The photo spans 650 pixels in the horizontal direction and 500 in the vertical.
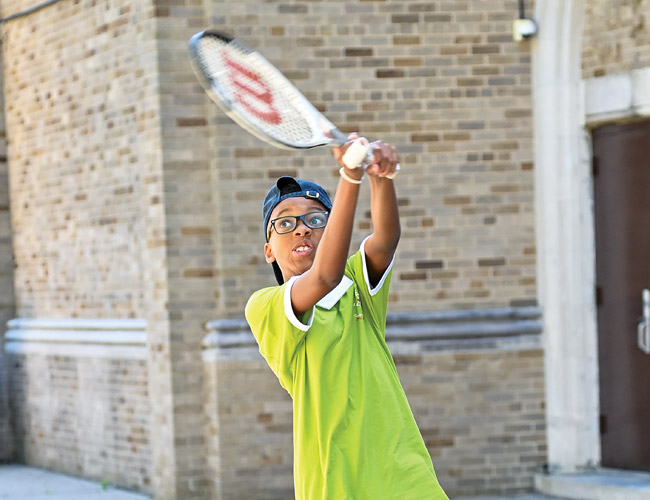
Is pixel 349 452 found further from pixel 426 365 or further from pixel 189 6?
pixel 189 6

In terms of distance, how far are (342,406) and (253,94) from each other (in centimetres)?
94

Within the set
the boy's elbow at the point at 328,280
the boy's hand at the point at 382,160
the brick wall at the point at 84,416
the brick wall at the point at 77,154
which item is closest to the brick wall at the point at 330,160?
the brick wall at the point at 77,154

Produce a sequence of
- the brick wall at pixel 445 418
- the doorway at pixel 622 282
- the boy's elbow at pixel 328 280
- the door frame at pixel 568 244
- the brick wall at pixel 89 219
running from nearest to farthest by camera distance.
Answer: the boy's elbow at pixel 328 280 → the doorway at pixel 622 282 → the brick wall at pixel 445 418 → the door frame at pixel 568 244 → the brick wall at pixel 89 219

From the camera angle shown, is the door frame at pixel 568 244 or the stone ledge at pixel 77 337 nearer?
the door frame at pixel 568 244

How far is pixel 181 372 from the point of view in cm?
791

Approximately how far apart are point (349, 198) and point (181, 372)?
5.39m

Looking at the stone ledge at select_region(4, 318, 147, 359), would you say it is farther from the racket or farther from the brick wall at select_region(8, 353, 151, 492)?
the racket

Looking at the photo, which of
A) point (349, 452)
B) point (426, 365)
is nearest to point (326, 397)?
point (349, 452)

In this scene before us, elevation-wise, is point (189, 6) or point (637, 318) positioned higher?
point (189, 6)

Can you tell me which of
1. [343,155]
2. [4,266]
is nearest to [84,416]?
[4,266]

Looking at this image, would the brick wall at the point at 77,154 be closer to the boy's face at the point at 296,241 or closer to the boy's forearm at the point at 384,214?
the boy's face at the point at 296,241

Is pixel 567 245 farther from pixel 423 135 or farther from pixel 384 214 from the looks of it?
pixel 384 214

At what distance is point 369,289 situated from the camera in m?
3.17

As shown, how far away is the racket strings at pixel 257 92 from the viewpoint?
3023 millimetres
